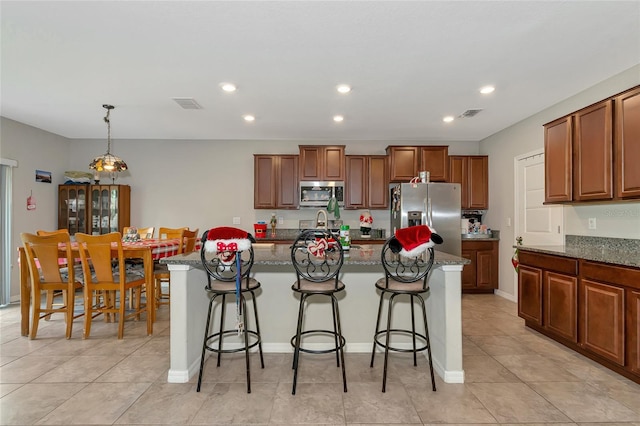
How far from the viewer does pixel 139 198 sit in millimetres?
5719

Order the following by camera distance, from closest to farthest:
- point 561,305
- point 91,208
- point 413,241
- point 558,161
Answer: point 413,241 → point 561,305 → point 558,161 → point 91,208

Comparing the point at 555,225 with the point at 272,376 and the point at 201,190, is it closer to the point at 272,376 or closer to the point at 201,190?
the point at 272,376

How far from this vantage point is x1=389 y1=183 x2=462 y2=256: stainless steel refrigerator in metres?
4.98

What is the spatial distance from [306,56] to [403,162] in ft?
A: 9.84

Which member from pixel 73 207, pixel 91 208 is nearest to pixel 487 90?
pixel 91 208

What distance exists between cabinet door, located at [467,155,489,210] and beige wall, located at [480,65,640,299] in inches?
3.2

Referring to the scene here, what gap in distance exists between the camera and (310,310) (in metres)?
2.90

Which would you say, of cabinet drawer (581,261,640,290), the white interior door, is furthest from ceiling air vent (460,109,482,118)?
cabinet drawer (581,261,640,290)

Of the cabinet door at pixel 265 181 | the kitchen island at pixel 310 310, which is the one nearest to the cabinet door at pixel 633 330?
the kitchen island at pixel 310 310

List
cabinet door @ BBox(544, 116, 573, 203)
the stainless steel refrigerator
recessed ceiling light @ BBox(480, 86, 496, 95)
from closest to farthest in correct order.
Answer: cabinet door @ BBox(544, 116, 573, 203) < recessed ceiling light @ BBox(480, 86, 496, 95) < the stainless steel refrigerator

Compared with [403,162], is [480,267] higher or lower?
lower

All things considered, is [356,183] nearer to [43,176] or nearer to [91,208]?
[91,208]

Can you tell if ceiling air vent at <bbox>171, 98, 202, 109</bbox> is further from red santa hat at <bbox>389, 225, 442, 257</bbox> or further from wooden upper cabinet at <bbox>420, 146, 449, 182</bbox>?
wooden upper cabinet at <bbox>420, 146, 449, 182</bbox>

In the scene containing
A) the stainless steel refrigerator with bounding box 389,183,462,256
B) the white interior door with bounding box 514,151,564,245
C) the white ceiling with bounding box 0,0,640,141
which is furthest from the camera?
the stainless steel refrigerator with bounding box 389,183,462,256
